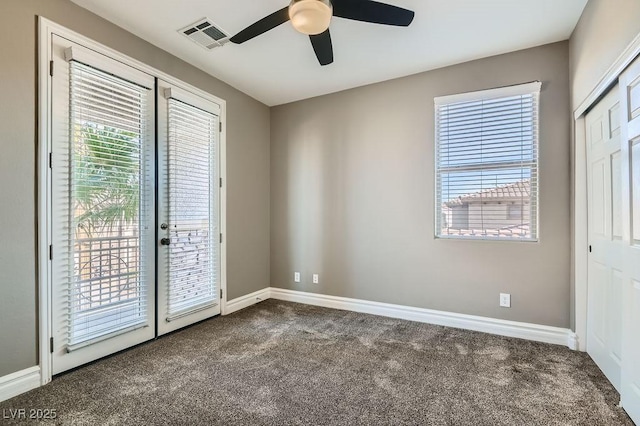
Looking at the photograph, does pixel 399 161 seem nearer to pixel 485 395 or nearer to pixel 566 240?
pixel 566 240

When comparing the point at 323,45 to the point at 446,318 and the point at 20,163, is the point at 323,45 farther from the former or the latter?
the point at 446,318

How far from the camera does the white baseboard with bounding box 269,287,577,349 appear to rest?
110 inches

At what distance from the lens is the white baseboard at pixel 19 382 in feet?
6.33

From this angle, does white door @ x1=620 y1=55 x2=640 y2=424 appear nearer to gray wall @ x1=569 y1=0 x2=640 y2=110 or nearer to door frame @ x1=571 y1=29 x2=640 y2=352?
gray wall @ x1=569 y1=0 x2=640 y2=110

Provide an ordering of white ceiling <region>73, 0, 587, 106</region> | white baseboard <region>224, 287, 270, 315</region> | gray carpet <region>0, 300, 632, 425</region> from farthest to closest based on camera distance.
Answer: white baseboard <region>224, 287, 270, 315</region> → white ceiling <region>73, 0, 587, 106</region> → gray carpet <region>0, 300, 632, 425</region>

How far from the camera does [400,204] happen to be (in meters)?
3.53

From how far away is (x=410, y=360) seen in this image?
2473mm

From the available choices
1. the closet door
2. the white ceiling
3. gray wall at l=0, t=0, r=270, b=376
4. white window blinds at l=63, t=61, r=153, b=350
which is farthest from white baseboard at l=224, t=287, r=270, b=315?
the white ceiling

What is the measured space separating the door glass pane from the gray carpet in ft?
1.34

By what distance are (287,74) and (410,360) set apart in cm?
314

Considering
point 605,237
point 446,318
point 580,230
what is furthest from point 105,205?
point 580,230

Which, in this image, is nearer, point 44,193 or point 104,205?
point 44,193

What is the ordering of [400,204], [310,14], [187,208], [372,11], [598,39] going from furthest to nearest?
[400,204], [187,208], [598,39], [372,11], [310,14]

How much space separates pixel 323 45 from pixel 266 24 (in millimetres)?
404
